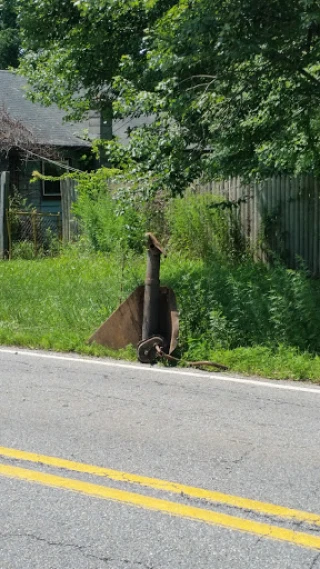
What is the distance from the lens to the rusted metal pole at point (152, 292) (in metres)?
9.01

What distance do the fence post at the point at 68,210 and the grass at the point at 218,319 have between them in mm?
7342

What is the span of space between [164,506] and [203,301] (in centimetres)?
544

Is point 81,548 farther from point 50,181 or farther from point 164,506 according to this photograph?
point 50,181

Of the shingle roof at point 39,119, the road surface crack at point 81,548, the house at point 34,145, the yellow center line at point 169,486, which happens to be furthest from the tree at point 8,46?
the road surface crack at point 81,548

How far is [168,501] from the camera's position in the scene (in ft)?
15.2

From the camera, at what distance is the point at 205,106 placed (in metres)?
10.4

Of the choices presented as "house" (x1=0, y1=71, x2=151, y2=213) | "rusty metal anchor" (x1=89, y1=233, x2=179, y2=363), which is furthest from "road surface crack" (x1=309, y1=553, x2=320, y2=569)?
"house" (x1=0, y1=71, x2=151, y2=213)

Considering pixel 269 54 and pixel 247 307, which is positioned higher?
pixel 269 54

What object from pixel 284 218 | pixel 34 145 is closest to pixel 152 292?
pixel 284 218

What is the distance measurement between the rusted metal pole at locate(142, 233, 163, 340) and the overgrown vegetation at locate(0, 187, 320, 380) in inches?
15.1

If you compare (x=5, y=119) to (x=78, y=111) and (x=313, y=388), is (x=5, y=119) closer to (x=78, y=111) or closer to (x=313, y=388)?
(x=78, y=111)

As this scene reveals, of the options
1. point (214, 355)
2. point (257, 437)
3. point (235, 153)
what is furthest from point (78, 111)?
point (257, 437)

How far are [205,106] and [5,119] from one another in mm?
14444

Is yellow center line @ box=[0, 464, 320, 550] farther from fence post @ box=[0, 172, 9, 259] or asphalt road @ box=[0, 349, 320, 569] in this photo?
fence post @ box=[0, 172, 9, 259]
